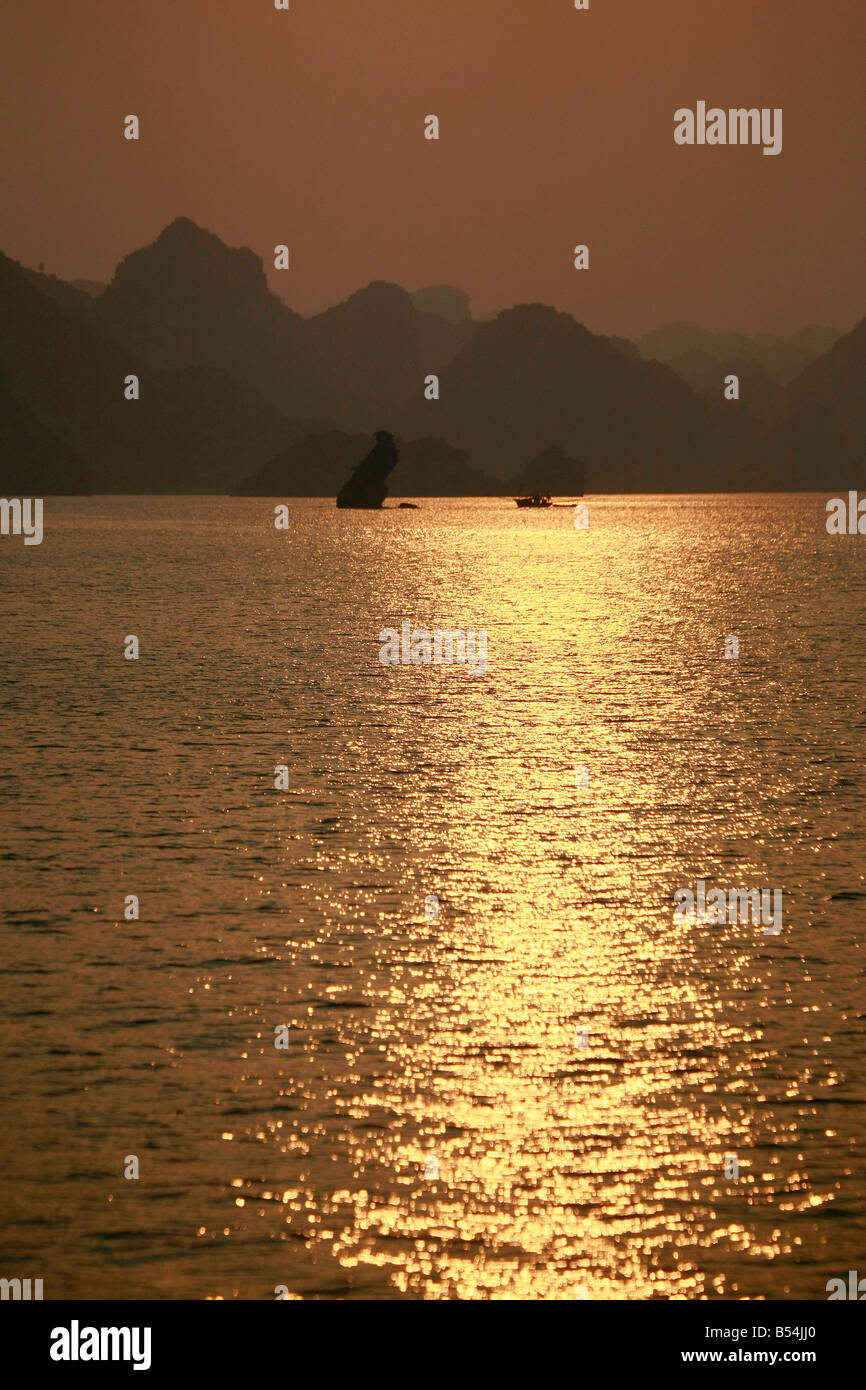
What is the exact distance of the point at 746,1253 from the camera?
48.6 ft

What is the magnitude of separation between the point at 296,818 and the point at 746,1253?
20456 mm

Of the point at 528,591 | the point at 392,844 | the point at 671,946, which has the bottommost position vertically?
the point at 671,946

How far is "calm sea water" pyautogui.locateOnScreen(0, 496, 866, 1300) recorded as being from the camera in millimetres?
15008

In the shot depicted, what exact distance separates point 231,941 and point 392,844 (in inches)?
301

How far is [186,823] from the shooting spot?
33500 millimetres

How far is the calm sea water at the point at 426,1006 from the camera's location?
49.2ft

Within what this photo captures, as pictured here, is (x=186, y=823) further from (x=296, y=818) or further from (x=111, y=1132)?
(x=111, y=1132)

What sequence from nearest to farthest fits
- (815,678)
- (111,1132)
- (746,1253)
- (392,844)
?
(746,1253) < (111,1132) < (392,844) < (815,678)

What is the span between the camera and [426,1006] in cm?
2155

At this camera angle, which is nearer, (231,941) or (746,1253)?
(746,1253)
